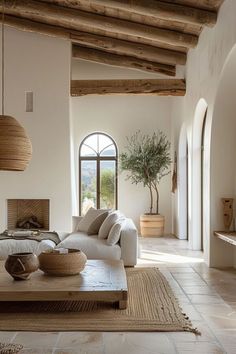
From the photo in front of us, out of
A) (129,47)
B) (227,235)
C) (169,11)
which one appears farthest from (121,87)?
(227,235)

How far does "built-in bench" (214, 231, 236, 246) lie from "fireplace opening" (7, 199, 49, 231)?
3770 millimetres

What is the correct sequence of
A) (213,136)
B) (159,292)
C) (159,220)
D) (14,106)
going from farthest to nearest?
(159,220)
(14,106)
(213,136)
(159,292)

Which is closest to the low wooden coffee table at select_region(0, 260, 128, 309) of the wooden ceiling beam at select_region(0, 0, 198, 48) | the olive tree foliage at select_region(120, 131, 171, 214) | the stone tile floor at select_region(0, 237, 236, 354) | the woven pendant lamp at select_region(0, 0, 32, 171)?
the stone tile floor at select_region(0, 237, 236, 354)

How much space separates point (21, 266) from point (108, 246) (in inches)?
80.6

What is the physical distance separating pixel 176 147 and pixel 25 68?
373cm

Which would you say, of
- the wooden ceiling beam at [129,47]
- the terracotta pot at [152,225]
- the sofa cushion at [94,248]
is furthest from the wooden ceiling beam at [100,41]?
the sofa cushion at [94,248]

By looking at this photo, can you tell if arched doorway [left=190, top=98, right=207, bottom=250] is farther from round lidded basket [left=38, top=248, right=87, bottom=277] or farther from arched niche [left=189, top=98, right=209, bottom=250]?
round lidded basket [left=38, top=248, right=87, bottom=277]

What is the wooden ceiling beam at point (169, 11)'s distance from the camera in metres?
6.21

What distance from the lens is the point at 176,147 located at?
33.5 ft

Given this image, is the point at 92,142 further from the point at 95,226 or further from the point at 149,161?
the point at 95,226

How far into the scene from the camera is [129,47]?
8.57 meters

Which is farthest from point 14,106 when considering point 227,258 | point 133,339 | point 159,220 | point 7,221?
point 133,339

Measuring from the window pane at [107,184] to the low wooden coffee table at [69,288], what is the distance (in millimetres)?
6779

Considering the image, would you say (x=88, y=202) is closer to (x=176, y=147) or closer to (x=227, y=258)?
(x=176, y=147)
